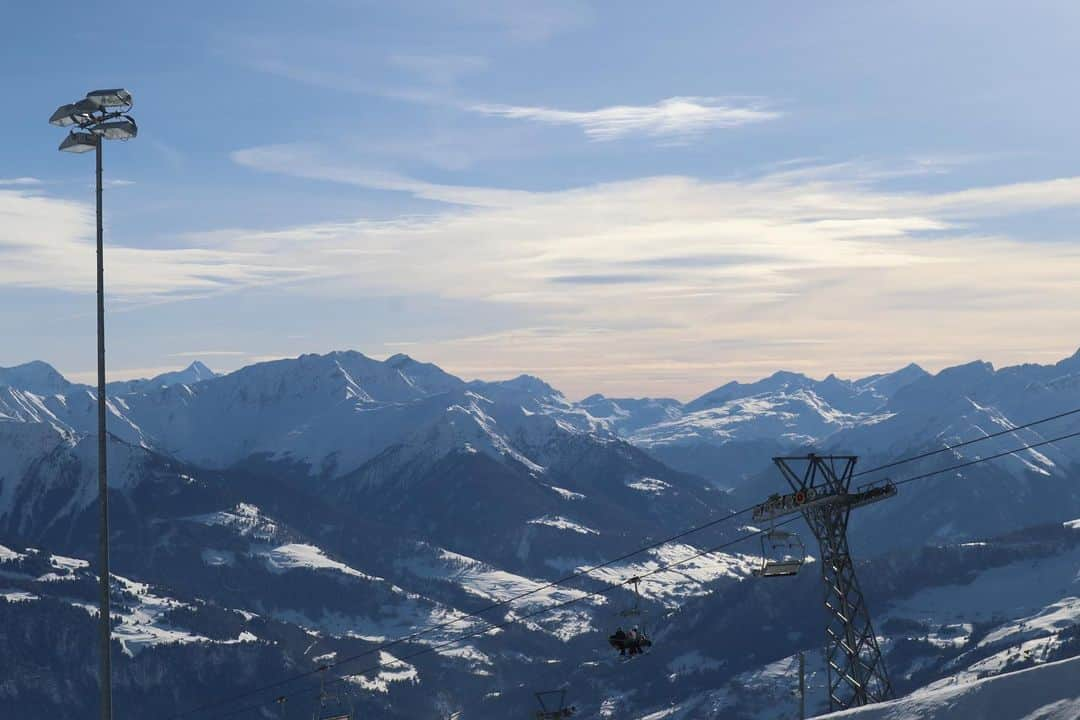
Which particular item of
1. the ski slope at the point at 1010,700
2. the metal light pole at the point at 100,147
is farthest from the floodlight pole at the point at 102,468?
the ski slope at the point at 1010,700

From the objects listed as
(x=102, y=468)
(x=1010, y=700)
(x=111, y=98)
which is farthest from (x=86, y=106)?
(x=1010, y=700)

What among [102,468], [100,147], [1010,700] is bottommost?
[1010,700]

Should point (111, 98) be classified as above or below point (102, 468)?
above

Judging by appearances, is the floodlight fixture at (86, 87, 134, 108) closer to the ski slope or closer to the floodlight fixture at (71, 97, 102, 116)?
the floodlight fixture at (71, 97, 102, 116)

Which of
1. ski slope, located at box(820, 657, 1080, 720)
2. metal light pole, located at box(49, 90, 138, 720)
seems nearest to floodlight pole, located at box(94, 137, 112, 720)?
metal light pole, located at box(49, 90, 138, 720)

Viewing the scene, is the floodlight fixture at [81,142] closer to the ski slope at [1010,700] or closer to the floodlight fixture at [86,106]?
the floodlight fixture at [86,106]

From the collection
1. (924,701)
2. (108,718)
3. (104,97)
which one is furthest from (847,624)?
(104,97)

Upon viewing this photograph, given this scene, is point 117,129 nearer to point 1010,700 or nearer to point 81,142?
point 81,142
